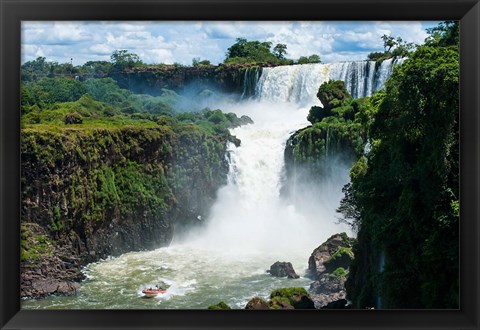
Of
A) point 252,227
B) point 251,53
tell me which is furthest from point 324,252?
point 251,53

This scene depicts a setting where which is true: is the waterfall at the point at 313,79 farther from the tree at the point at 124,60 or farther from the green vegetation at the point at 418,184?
the green vegetation at the point at 418,184

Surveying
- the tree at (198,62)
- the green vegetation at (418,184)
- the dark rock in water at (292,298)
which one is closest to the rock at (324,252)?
the dark rock in water at (292,298)

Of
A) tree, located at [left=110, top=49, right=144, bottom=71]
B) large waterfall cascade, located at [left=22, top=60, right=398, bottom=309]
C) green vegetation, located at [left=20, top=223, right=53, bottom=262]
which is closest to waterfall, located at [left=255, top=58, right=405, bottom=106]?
large waterfall cascade, located at [left=22, top=60, right=398, bottom=309]

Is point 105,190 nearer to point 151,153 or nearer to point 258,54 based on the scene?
point 151,153

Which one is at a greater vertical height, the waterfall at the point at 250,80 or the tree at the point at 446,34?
the waterfall at the point at 250,80

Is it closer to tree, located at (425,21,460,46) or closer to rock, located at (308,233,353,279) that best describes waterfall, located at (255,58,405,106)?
rock, located at (308,233,353,279)

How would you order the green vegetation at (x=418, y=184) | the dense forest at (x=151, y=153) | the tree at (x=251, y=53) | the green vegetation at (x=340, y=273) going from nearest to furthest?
the green vegetation at (x=418, y=184)
the dense forest at (x=151, y=153)
the green vegetation at (x=340, y=273)
the tree at (x=251, y=53)
